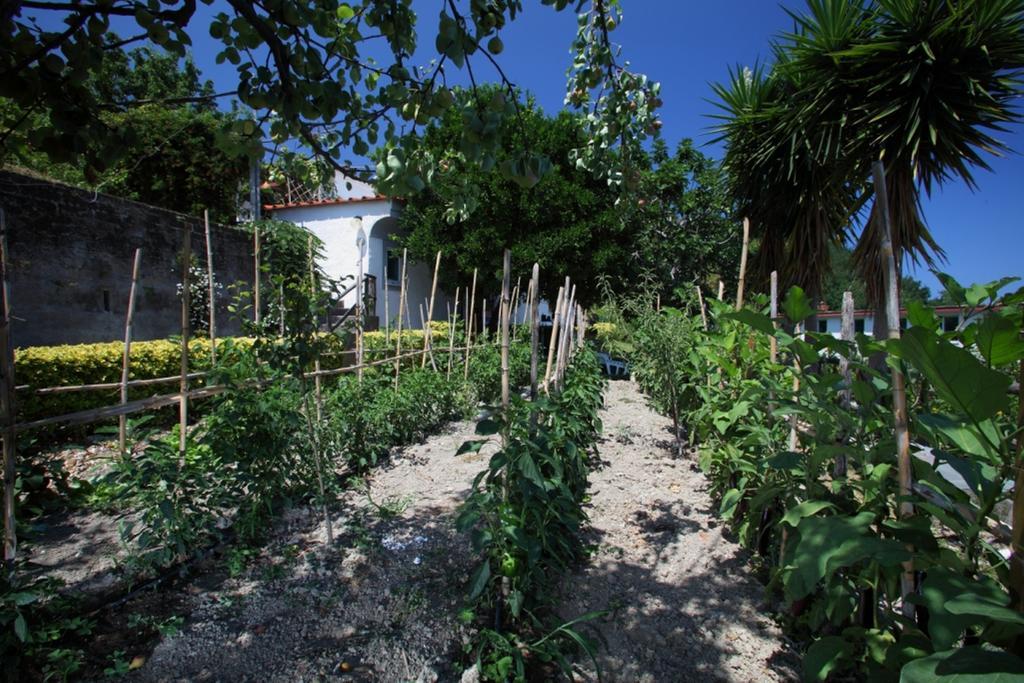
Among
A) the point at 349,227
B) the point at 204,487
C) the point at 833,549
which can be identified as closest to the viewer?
the point at 833,549

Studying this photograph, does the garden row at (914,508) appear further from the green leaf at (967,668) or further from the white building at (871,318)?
the white building at (871,318)

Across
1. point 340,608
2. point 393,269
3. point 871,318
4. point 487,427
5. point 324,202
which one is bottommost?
point 340,608

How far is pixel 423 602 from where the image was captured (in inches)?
87.2

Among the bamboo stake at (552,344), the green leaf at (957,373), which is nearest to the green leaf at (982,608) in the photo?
the green leaf at (957,373)

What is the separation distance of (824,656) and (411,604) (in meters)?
1.62

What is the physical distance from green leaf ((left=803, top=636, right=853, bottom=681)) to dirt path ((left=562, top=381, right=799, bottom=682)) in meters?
0.69

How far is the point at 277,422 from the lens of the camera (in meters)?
2.69

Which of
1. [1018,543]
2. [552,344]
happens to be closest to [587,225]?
[552,344]

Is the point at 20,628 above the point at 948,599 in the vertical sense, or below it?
below

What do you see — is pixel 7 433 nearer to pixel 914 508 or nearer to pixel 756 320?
pixel 756 320

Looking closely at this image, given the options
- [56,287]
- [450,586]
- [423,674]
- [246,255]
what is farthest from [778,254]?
[56,287]

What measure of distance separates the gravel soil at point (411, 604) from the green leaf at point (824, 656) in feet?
2.28

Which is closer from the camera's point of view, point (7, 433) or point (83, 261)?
point (7, 433)

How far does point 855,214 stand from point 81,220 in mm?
9839
